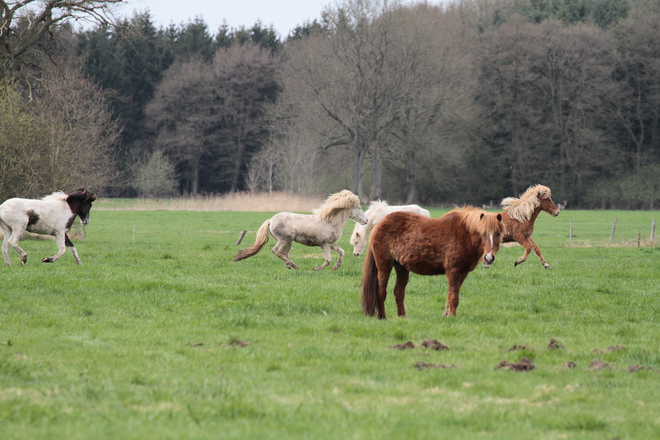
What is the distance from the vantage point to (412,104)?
52562mm

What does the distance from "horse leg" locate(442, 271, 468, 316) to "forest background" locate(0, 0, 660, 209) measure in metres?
37.7

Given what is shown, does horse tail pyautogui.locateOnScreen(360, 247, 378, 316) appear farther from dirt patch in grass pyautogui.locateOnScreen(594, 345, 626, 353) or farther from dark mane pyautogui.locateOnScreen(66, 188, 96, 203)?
dark mane pyautogui.locateOnScreen(66, 188, 96, 203)

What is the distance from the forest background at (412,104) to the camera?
2037 inches

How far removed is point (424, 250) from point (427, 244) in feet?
0.32

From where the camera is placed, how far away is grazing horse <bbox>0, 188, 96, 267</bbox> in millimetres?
13836

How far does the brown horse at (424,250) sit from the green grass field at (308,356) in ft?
1.58

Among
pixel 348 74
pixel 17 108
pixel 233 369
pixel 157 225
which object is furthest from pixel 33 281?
pixel 348 74

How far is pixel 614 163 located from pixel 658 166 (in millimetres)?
3570

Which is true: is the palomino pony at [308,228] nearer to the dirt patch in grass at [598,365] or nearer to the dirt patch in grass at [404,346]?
the dirt patch in grass at [404,346]

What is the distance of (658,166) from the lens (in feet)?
188

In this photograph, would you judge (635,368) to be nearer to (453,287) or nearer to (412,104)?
(453,287)

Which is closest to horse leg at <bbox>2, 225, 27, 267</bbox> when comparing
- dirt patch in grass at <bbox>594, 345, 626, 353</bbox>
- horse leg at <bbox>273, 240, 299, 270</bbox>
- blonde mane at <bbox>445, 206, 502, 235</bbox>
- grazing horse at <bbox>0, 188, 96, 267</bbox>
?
grazing horse at <bbox>0, 188, 96, 267</bbox>

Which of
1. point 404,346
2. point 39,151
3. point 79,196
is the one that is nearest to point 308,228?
point 79,196

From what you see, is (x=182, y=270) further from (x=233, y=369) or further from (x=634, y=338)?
(x=634, y=338)
